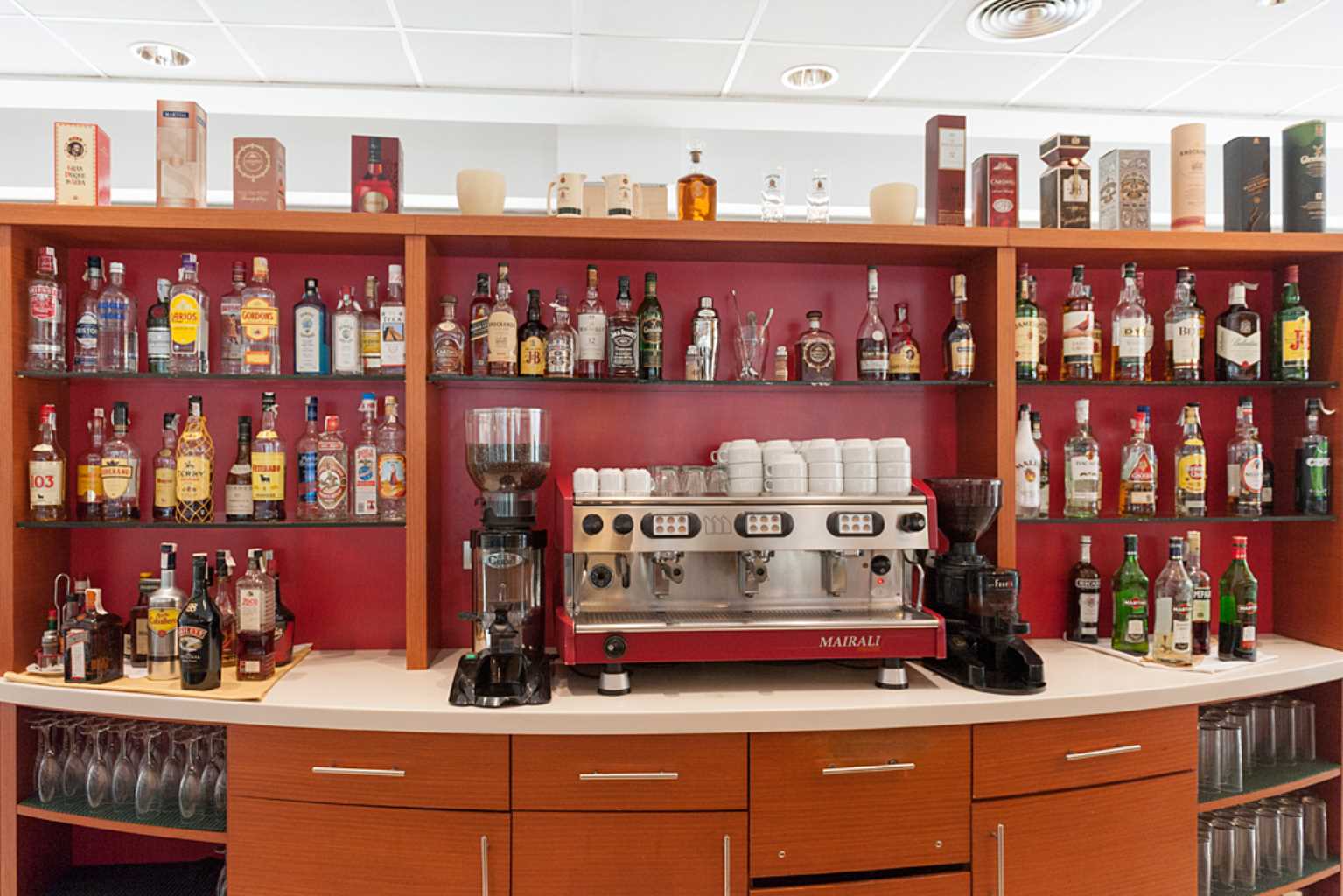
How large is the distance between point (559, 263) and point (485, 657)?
121 centimetres

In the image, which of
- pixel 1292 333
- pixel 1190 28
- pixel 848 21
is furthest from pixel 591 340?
pixel 1190 28

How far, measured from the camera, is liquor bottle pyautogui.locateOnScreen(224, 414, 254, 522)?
2297 millimetres

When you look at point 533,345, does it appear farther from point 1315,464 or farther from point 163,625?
point 1315,464

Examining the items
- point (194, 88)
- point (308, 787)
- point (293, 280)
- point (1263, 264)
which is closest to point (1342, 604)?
point (1263, 264)

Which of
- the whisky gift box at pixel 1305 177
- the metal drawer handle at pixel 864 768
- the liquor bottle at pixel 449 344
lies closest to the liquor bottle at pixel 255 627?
the liquor bottle at pixel 449 344

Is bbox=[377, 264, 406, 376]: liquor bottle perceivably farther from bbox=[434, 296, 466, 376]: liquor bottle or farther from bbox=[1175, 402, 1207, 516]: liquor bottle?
bbox=[1175, 402, 1207, 516]: liquor bottle

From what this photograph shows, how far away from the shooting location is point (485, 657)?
6.36 feet

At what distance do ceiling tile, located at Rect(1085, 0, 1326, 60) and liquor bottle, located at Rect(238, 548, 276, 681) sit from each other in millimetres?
4295

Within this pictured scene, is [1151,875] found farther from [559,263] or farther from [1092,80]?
[1092,80]

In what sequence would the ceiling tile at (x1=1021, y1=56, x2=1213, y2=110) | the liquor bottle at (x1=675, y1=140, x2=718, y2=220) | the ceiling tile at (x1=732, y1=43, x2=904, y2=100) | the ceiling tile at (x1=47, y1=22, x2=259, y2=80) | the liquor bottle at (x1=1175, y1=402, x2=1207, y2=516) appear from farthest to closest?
the ceiling tile at (x1=1021, y1=56, x2=1213, y2=110) < the ceiling tile at (x1=732, y1=43, x2=904, y2=100) < the ceiling tile at (x1=47, y1=22, x2=259, y2=80) < the liquor bottle at (x1=1175, y1=402, x2=1207, y2=516) < the liquor bottle at (x1=675, y1=140, x2=718, y2=220)

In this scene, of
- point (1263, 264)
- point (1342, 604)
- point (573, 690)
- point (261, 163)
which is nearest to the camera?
point (573, 690)

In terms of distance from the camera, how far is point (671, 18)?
153 inches

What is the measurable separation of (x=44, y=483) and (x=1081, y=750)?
2.68m

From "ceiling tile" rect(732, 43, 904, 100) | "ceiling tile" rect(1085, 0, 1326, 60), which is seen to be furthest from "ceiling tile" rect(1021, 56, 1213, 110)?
"ceiling tile" rect(732, 43, 904, 100)
